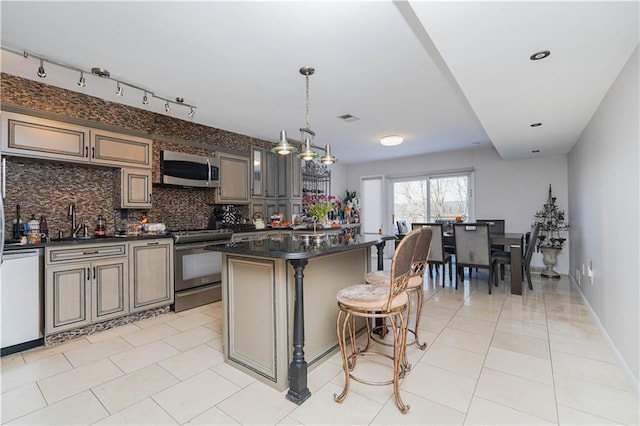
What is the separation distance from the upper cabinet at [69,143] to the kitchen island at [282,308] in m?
2.18

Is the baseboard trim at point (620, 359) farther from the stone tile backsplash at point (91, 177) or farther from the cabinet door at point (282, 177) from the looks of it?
the stone tile backsplash at point (91, 177)

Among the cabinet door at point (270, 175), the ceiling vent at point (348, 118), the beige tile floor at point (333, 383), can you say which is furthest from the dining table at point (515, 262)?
the cabinet door at point (270, 175)

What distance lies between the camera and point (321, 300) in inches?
92.6

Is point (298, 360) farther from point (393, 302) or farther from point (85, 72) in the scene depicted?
point (85, 72)

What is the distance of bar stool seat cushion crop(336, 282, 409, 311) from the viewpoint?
5.94 ft

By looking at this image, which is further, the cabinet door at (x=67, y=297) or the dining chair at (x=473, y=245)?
the dining chair at (x=473, y=245)

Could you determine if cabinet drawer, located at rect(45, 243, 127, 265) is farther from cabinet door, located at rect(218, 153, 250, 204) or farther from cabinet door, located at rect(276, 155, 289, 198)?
cabinet door, located at rect(276, 155, 289, 198)

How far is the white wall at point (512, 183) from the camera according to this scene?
5492mm

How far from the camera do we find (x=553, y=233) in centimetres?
550

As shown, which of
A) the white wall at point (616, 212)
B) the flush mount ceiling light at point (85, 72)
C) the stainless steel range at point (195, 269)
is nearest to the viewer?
the white wall at point (616, 212)

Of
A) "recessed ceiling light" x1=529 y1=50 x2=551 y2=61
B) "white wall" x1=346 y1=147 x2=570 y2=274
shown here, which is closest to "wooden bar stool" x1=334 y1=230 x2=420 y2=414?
"recessed ceiling light" x1=529 y1=50 x2=551 y2=61

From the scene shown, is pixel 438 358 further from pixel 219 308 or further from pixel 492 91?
pixel 219 308

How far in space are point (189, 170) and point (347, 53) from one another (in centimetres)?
274

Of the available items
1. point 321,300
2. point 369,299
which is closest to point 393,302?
point 369,299
